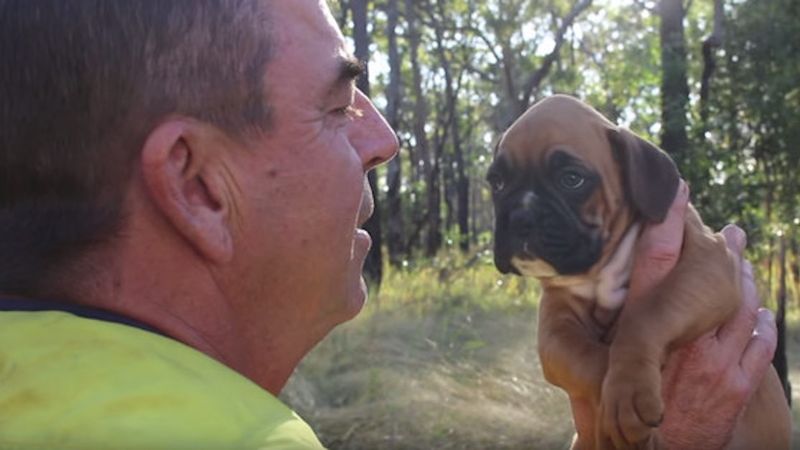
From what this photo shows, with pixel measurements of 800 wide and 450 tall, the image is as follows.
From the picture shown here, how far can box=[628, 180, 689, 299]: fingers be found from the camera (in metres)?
3.27

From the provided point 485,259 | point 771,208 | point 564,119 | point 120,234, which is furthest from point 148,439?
point 485,259

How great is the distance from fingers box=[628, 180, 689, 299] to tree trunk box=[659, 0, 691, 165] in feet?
40.5

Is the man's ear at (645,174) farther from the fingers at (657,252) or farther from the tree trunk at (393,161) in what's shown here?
the tree trunk at (393,161)

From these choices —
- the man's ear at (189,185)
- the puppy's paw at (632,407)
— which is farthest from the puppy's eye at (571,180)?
the man's ear at (189,185)

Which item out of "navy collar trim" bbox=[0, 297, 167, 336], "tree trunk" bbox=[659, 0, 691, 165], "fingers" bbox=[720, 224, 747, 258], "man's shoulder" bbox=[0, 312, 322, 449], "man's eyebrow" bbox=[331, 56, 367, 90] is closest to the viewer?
"man's shoulder" bbox=[0, 312, 322, 449]

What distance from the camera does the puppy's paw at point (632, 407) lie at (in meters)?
3.03

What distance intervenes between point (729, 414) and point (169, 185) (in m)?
2.18

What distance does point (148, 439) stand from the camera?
48.1 inches

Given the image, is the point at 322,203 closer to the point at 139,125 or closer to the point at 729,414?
the point at 139,125

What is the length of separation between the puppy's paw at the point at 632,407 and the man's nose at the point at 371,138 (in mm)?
1250

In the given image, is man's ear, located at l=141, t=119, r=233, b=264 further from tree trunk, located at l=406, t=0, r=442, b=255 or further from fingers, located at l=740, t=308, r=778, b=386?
tree trunk, located at l=406, t=0, r=442, b=255

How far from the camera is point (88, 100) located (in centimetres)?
158

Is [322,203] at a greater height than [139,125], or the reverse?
[139,125]

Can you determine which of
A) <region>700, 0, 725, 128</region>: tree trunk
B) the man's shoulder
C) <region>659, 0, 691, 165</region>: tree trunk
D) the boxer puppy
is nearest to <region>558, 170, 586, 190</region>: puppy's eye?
the boxer puppy
